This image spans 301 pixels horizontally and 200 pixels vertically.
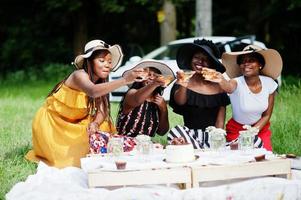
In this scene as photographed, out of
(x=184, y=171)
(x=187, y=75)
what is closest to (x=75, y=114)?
(x=187, y=75)

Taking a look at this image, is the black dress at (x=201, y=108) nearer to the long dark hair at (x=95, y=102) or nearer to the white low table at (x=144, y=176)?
the long dark hair at (x=95, y=102)

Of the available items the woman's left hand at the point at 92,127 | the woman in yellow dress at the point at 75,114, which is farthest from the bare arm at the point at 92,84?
the woman's left hand at the point at 92,127

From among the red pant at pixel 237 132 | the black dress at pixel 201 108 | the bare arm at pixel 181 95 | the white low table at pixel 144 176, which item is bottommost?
the white low table at pixel 144 176

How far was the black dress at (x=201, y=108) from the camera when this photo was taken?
20.5 ft

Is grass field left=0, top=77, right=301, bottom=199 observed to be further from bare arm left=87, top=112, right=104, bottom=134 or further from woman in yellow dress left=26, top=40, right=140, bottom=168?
bare arm left=87, top=112, right=104, bottom=134

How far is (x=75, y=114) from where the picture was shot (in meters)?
6.33

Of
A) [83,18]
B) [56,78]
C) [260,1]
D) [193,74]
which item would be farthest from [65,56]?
[193,74]

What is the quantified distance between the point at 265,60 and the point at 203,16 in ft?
29.3

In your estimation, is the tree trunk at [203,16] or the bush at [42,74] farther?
the bush at [42,74]

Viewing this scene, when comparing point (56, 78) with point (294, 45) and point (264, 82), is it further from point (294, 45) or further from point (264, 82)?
point (264, 82)

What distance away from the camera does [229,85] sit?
6.21 m

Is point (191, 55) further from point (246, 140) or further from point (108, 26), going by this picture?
point (108, 26)

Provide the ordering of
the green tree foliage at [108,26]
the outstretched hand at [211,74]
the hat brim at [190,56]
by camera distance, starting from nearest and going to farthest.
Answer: the outstretched hand at [211,74]
the hat brim at [190,56]
the green tree foliage at [108,26]

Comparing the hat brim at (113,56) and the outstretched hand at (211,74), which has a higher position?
the hat brim at (113,56)
